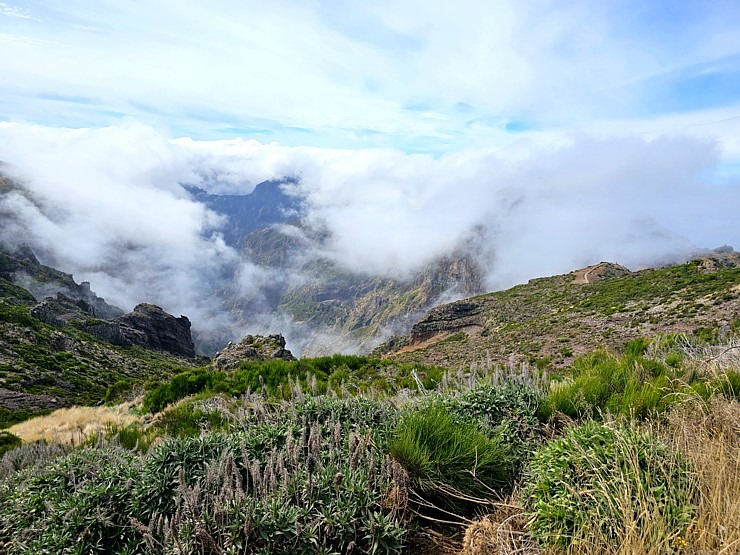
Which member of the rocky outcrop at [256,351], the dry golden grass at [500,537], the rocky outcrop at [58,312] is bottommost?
the rocky outcrop at [58,312]

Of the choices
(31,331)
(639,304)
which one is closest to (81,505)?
(639,304)

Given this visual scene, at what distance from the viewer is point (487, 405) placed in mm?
5445

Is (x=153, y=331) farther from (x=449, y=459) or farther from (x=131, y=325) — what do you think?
Answer: (x=449, y=459)

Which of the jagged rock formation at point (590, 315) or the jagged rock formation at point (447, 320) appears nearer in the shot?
the jagged rock formation at point (590, 315)

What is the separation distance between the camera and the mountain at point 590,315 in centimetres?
2430

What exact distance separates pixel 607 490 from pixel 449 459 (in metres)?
→ 1.45

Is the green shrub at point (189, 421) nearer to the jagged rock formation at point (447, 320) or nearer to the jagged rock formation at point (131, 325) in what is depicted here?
the jagged rock formation at point (447, 320)

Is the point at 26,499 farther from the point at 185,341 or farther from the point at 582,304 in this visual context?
the point at 185,341

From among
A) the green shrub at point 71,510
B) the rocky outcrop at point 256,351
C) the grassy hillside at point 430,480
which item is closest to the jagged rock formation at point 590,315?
the grassy hillside at point 430,480

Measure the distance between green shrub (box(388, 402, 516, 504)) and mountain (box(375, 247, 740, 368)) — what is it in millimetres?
4865

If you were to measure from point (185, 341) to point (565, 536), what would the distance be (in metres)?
108

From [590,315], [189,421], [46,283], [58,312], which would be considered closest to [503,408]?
[189,421]

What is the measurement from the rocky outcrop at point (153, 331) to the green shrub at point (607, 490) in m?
89.8

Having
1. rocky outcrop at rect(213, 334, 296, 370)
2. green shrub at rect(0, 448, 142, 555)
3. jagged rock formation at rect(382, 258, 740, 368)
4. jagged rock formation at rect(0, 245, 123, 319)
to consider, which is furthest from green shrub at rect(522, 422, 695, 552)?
jagged rock formation at rect(0, 245, 123, 319)
